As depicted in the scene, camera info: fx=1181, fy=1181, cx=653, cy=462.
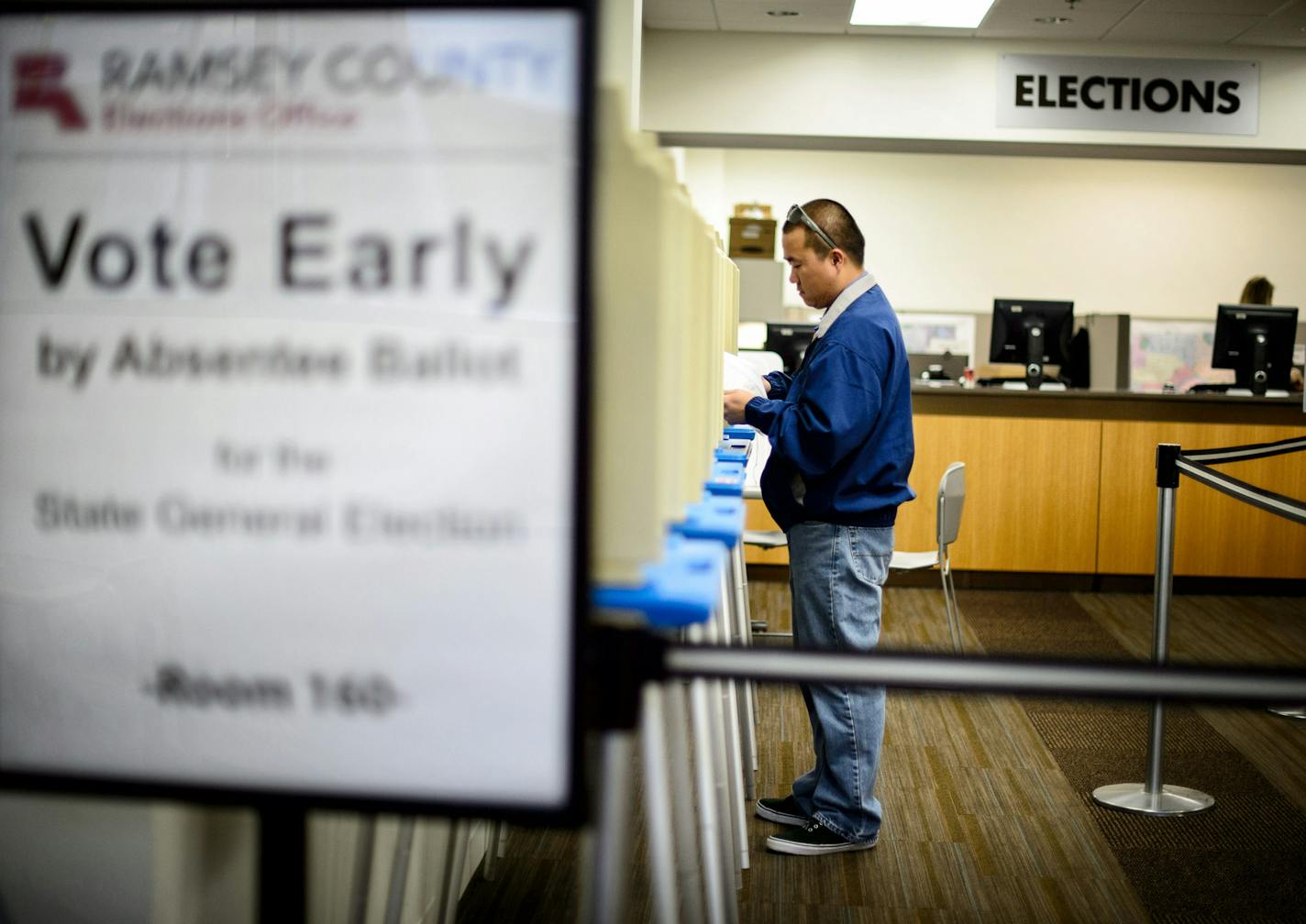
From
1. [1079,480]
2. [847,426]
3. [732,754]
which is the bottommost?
[732,754]

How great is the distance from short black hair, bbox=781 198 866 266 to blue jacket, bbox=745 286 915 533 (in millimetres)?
123

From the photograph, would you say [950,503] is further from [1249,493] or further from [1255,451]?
[1249,493]

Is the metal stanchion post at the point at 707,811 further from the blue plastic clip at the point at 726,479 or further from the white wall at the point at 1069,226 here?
the white wall at the point at 1069,226

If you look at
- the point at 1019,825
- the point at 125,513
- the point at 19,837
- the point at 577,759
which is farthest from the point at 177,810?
the point at 1019,825

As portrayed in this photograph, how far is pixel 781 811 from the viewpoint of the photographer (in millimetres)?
2742

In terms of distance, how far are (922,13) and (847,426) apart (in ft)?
14.2

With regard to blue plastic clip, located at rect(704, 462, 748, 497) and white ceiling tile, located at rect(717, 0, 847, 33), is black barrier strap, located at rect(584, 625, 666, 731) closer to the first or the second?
blue plastic clip, located at rect(704, 462, 748, 497)

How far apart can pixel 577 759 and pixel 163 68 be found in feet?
1.82

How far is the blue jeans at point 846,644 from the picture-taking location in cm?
254

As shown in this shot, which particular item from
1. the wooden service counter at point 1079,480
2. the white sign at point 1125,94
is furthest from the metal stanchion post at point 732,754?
the white sign at point 1125,94

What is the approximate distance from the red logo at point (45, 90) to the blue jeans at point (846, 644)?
6.33 feet

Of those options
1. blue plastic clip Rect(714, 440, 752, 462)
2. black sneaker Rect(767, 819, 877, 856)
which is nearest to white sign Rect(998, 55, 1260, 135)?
blue plastic clip Rect(714, 440, 752, 462)

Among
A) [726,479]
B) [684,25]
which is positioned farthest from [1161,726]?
[684,25]

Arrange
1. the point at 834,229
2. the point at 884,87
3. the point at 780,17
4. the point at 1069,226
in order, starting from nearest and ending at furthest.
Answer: the point at 834,229, the point at 780,17, the point at 884,87, the point at 1069,226
